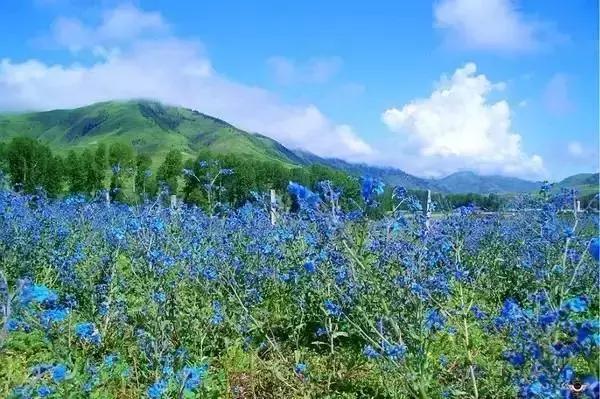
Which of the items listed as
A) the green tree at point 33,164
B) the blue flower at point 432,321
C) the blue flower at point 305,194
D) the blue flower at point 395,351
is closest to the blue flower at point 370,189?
the blue flower at point 305,194

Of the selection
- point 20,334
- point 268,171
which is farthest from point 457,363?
point 268,171

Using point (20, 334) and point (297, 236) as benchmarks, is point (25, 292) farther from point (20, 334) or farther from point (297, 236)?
point (297, 236)

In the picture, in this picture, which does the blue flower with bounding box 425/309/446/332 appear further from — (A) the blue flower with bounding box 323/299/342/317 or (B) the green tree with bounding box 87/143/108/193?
(B) the green tree with bounding box 87/143/108/193

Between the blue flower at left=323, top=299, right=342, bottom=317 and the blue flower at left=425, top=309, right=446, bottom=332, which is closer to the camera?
the blue flower at left=425, top=309, right=446, bottom=332

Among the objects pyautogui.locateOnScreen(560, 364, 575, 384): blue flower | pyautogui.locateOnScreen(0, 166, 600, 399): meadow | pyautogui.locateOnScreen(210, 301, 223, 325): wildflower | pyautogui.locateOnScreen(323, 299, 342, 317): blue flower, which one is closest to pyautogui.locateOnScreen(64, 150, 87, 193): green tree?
pyautogui.locateOnScreen(0, 166, 600, 399): meadow

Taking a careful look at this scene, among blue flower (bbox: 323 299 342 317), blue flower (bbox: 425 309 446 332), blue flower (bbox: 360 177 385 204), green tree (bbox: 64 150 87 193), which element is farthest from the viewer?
green tree (bbox: 64 150 87 193)

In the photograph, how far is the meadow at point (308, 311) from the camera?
10.00 feet

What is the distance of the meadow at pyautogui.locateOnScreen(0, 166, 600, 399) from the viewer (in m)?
3.05

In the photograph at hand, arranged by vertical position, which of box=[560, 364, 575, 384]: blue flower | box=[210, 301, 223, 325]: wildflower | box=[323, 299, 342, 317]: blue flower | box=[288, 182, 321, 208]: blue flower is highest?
box=[288, 182, 321, 208]: blue flower

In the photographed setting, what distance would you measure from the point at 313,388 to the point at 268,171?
50305 mm

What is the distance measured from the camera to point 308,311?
5.67 m

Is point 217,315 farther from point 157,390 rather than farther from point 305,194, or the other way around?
point 305,194

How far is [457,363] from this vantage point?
4824 mm

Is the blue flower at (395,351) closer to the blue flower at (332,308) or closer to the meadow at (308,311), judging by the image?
the meadow at (308,311)
